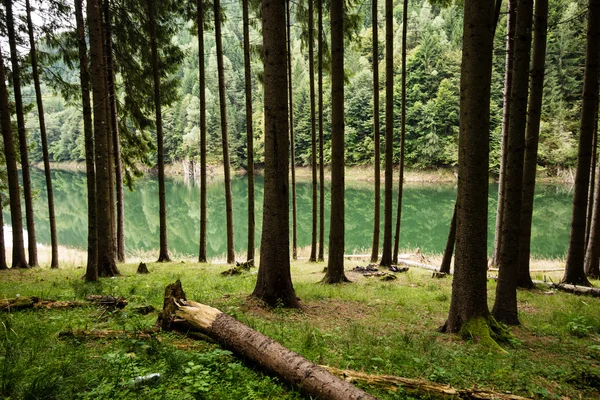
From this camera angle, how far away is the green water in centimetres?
2642

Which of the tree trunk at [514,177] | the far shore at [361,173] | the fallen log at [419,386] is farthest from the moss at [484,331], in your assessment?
the far shore at [361,173]

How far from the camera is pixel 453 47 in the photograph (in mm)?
59906

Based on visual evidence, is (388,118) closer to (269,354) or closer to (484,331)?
(484,331)

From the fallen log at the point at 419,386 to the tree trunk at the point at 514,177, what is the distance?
122 inches

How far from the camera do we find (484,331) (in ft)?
16.7

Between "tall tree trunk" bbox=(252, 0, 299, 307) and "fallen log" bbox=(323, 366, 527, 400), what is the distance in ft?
9.30

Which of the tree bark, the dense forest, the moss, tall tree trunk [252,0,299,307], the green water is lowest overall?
the green water

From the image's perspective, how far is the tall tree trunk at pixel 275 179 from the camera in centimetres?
612

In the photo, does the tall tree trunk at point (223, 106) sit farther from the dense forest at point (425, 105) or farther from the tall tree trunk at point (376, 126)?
the dense forest at point (425, 105)

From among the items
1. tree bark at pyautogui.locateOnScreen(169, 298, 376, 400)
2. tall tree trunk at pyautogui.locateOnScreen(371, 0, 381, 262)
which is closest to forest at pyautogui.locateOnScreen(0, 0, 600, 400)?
tree bark at pyautogui.locateOnScreen(169, 298, 376, 400)

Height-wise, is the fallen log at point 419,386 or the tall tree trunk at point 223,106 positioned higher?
the tall tree trunk at point 223,106

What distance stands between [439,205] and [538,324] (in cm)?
3690

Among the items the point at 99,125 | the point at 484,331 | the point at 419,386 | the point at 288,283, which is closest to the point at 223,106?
the point at 99,125

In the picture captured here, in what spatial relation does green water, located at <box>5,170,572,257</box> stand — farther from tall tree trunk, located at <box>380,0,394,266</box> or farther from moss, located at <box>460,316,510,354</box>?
moss, located at <box>460,316,510,354</box>
